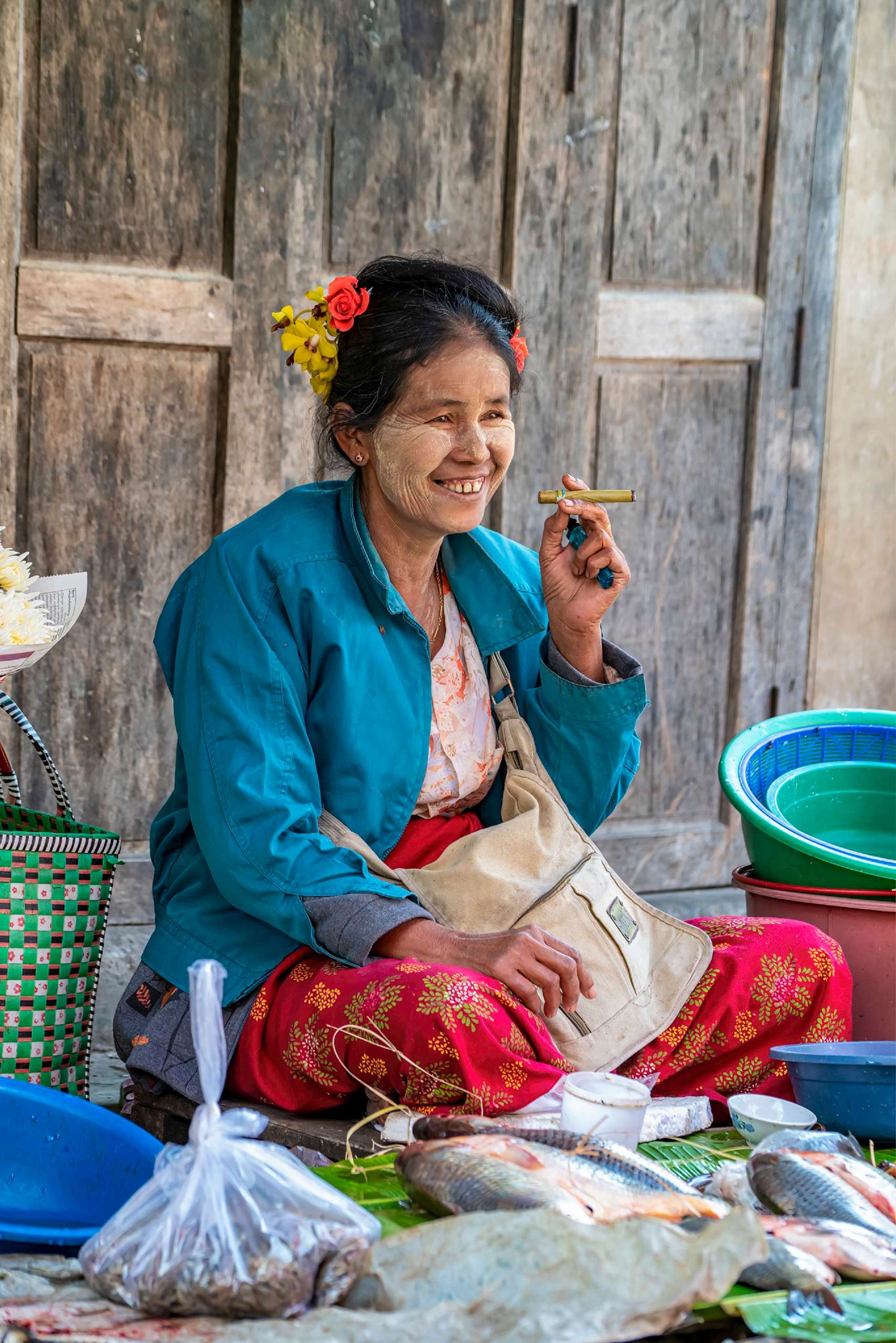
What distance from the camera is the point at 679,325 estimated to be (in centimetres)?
436

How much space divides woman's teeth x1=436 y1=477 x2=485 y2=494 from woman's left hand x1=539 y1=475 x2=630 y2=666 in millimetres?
209

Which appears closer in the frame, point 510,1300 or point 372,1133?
point 510,1300

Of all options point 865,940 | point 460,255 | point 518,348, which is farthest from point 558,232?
point 865,940

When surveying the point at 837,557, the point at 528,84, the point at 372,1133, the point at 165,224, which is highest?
the point at 528,84

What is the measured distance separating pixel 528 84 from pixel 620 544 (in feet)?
4.24

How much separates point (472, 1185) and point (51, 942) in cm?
95

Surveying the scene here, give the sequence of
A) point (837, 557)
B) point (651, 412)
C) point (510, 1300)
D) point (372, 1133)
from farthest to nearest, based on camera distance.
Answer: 1. point (837, 557)
2. point (651, 412)
3. point (372, 1133)
4. point (510, 1300)

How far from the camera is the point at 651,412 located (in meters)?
4.38

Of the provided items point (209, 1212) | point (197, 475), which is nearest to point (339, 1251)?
point (209, 1212)

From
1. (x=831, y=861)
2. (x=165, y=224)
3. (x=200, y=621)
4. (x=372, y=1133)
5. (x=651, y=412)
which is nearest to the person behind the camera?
(x=372, y=1133)

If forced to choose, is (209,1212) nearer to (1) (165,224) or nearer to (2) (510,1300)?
(2) (510,1300)

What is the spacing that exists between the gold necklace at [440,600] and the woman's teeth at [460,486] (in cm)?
26

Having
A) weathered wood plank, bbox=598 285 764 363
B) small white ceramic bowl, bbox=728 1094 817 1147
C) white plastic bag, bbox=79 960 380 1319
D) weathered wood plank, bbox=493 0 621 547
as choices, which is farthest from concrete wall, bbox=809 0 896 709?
white plastic bag, bbox=79 960 380 1319

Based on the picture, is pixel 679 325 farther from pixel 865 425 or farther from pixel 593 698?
pixel 593 698
